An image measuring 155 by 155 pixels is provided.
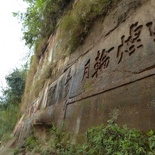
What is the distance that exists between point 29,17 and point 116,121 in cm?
666

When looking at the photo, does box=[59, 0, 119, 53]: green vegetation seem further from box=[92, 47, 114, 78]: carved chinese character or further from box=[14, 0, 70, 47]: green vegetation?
box=[14, 0, 70, 47]: green vegetation

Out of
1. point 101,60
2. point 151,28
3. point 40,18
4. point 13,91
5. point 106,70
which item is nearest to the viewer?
point 151,28

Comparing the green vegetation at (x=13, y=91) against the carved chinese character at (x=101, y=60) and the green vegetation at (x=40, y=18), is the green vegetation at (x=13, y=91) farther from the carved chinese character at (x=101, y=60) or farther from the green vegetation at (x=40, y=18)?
the carved chinese character at (x=101, y=60)

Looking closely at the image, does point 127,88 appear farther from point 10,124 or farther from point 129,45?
point 10,124

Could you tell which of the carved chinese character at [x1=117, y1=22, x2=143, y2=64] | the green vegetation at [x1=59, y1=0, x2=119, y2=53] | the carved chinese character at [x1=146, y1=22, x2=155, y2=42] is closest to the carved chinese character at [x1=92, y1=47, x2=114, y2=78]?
the carved chinese character at [x1=117, y1=22, x2=143, y2=64]

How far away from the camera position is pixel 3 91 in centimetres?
1358

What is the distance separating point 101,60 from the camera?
2.86 meters

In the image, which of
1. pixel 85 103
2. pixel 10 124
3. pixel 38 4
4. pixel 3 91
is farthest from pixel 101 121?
pixel 3 91

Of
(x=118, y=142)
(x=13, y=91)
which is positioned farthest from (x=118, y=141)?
(x=13, y=91)

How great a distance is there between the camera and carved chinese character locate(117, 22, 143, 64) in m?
→ 2.23

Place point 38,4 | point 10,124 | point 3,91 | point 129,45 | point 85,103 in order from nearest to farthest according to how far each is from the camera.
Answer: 1. point 129,45
2. point 85,103
3. point 38,4
4. point 10,124
5. point 3,91

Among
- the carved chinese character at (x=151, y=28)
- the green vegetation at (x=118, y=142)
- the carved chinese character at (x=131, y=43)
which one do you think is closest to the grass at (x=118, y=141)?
the green vegetation at (x=118, y=142)

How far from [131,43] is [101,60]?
0.64 meters

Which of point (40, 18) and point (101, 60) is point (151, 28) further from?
point (40, 18)
